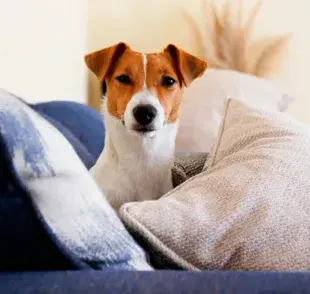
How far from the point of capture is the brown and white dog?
3.93ft

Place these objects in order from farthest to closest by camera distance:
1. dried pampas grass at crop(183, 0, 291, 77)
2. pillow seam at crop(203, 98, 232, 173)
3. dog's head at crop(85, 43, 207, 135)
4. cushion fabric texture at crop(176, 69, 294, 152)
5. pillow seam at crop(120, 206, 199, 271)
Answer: dried pampas grass at crop(183, 0, 291, 77)
cushion fabric texture at crop(176, 69, 294, 152)
dog's head at crop(85, 43, 207, 135)
pillow seam at crop(203, 98, 232, 173)
pillow seam at crop(120, 206, 199, 271)

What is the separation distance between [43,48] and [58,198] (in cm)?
134

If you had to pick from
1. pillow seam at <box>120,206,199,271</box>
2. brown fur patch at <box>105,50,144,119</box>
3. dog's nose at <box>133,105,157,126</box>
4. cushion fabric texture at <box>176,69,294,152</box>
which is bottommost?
cushion fabric texture at <box>176,69,294,152</box>

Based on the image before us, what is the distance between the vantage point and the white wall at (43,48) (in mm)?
1484

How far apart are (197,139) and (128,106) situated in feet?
3.46

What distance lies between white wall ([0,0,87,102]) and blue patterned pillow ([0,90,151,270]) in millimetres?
838

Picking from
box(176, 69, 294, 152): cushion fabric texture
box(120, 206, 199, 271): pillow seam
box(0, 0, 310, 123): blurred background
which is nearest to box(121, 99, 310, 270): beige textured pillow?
box(120, 206, 199, 271): pillow seam

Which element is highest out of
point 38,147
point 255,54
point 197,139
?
point 38,147

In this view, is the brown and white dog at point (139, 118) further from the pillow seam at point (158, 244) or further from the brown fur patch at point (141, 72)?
the pillow seam at point (158, 244)

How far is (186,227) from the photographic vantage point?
69 centimetres

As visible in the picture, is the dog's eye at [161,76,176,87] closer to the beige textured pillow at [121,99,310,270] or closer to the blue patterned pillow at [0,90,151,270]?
the beige textured pillow at [121,99,310,270]

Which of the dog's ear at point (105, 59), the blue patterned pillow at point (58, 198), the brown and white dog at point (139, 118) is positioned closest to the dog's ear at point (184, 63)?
the brown and white dog at point (139, 118)

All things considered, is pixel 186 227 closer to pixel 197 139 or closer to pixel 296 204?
pixel 296 204

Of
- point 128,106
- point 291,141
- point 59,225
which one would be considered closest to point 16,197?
point 59,225
